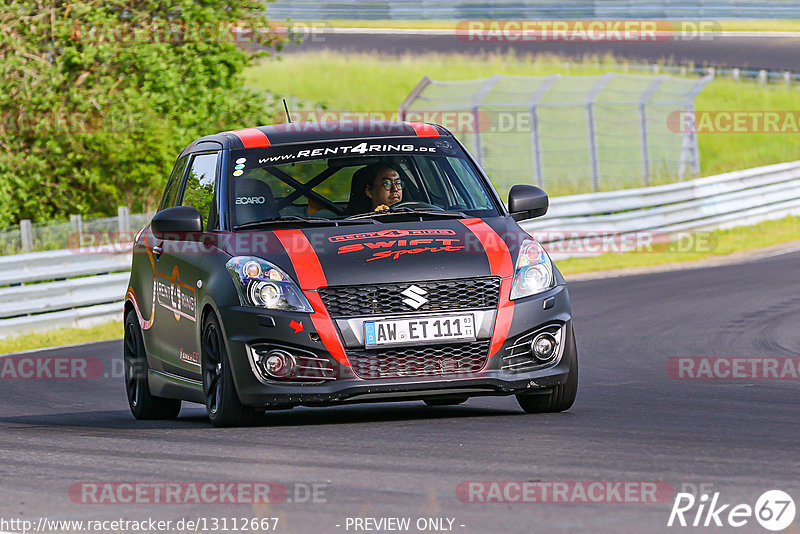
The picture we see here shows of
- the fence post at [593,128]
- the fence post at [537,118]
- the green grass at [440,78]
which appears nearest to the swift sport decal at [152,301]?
the fence post at [537,118]

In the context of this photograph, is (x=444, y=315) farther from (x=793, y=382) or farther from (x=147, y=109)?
(x=147, y=109)

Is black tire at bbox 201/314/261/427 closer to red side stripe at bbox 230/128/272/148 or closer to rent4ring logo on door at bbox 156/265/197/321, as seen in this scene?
rent4ring logo on door at bbox 156/265/197/321

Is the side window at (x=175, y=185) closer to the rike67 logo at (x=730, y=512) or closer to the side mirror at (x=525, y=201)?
the side mirror at (x=525, y=201)

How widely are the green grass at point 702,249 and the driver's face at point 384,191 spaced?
12.6m

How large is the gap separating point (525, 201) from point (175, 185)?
2.64 m

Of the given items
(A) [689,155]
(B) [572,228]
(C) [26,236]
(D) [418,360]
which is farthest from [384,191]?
(A) [689,155]

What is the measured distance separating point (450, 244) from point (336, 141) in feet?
4.71

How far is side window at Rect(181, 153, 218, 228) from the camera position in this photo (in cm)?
916

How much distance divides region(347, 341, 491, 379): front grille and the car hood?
372mm

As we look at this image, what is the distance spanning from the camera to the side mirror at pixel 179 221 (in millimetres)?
8688

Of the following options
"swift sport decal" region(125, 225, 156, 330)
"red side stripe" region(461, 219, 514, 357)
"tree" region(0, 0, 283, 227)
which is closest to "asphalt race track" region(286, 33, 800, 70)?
"tree" region(0, 0, 283, 227)

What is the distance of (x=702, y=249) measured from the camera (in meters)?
23.2

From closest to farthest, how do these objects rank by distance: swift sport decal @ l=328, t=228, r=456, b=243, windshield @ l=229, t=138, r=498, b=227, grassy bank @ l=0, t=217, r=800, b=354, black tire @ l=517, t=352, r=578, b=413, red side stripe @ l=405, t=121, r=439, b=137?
swift sport decal @ l=328, t=228, r=456, b=243
black tire @ l=517, t=352, r=578, b=413
windshield @ l=229, t=138, r=498, b=227
red side stripe @ l=405, t=121, r=439, b=137
grassy bank @ l=0, t=217, r=800, b=354

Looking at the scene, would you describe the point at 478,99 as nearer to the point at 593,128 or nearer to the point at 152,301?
the point at 593,128
